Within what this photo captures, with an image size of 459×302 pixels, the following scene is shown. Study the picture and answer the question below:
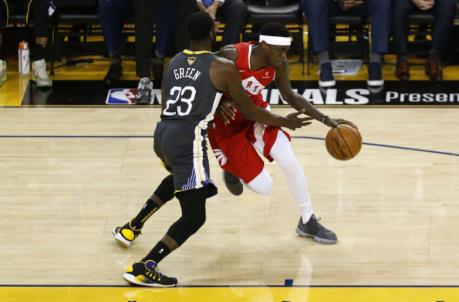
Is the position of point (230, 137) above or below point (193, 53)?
below

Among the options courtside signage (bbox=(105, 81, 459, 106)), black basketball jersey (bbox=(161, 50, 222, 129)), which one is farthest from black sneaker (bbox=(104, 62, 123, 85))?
black basketball jersey (bbox=(161, 50, 222, 129))

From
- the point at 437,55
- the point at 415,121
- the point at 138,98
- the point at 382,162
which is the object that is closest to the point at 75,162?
the point at 138,98

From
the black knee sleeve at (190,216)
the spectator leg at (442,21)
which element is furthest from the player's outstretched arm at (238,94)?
the spectator leg at (442,21)

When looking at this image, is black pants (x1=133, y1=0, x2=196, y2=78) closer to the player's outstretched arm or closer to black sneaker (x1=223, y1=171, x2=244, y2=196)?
black sneaker (x1=223, y1=171, x2=244, y2=196)

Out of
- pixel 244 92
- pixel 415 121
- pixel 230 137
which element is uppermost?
pixel 244 92

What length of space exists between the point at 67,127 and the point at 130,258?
324 centimetres

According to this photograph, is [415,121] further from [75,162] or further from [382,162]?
[75,162]

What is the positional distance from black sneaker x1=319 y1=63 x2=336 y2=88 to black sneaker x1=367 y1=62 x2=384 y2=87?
1.25ft

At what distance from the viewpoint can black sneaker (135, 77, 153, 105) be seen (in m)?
11.3

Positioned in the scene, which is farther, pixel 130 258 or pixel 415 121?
pixel 415 121

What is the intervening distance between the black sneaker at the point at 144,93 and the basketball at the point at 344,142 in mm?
3904

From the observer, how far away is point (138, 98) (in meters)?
11.3

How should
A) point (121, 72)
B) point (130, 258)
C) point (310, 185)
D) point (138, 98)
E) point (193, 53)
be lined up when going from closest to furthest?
point (193, 53), point (130, 258), point (310, 185), point (138, 98), point (121, 72)

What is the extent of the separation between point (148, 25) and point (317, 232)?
4.24 meters
